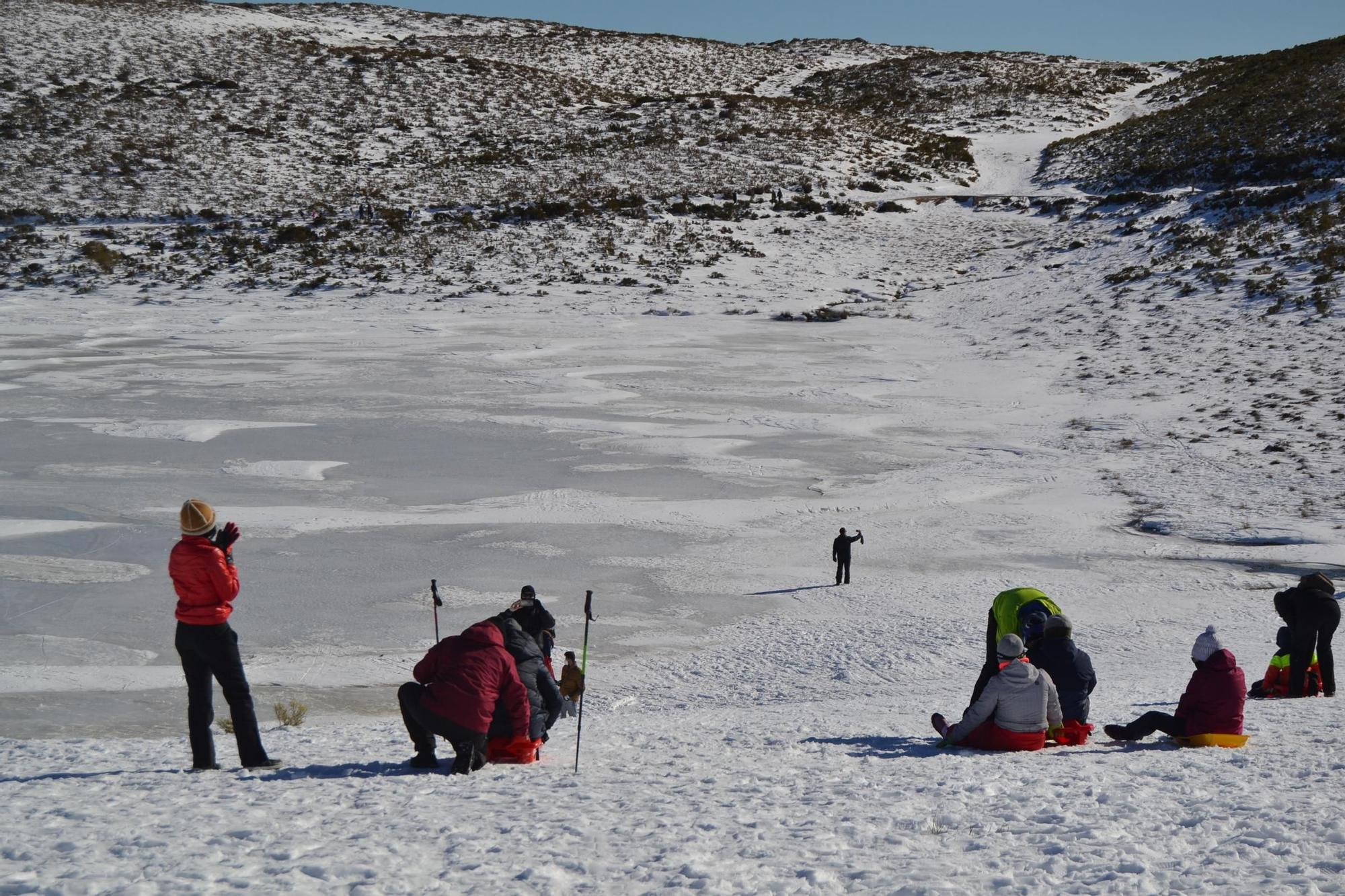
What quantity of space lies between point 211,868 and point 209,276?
110 feet

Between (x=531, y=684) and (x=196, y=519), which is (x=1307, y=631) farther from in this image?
(x=196, y=519)

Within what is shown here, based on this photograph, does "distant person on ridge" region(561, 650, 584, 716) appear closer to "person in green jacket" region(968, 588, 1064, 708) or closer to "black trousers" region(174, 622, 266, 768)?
"black trousers" region(174, 622, 266, 768)

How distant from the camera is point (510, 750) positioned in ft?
19.9

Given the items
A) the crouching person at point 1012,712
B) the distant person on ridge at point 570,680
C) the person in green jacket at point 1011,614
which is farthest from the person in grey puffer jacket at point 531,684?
the person in green jacket at point 1011,614

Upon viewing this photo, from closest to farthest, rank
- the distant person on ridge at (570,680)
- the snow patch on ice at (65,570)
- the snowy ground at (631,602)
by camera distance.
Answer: the snowy ground at (631,602)
the distant person on ridge at (570,680)
the snow patch on ice at (65,570)

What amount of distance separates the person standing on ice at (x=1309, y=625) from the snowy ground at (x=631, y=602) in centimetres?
44

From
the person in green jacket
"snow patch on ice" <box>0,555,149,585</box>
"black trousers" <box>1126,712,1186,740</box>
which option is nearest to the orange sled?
"black trousers" <box>1126,712,1186,740</box>

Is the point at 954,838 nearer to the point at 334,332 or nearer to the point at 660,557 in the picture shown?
the point at 660,557

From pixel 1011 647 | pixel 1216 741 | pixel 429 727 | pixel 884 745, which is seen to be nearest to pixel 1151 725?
pixel 1216 741

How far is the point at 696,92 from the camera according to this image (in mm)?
61562

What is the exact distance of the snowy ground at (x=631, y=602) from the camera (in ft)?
14.4

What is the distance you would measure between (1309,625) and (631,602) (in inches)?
241

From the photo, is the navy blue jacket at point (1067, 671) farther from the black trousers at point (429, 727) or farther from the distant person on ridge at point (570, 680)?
the black trousers at point (429, 727)

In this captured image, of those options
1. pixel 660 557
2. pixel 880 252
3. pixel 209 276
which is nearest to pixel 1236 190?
pixel 880 252
